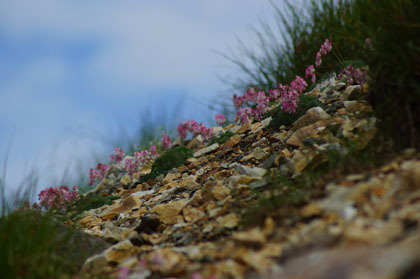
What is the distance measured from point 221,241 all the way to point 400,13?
193 cm

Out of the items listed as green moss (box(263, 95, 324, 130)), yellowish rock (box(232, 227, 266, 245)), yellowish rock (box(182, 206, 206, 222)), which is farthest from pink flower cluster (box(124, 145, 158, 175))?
yellowish rock (box(232, 227, 266, 245))

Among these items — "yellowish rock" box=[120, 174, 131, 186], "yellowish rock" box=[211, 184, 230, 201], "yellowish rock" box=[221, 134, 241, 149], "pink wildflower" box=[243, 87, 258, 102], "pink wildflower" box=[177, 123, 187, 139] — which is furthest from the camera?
"pink wildflower" box=[177, 123, 187, 139]

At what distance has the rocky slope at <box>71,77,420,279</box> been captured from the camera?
1.94 meters

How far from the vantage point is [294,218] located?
2512 mm

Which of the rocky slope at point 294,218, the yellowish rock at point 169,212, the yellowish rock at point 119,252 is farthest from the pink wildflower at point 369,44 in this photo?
the yellowish rock at point 119,252

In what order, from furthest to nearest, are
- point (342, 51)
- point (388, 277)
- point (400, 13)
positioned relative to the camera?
1. point (342, 51)
2. point (400, 13)
3. point (388, 277)

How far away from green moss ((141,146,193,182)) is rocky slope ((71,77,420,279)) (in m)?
1.08

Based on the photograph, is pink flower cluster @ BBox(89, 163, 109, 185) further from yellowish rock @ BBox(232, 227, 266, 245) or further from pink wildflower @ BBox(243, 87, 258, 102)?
yellowish rock @ BBox(232, 227, 266, 245)

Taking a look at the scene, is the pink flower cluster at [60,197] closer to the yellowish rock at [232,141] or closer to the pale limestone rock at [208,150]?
the pale limestone rock at [208,150]

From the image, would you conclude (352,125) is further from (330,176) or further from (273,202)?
(273,202)

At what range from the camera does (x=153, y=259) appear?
2547mm

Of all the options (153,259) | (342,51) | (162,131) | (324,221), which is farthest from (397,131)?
(162,131)

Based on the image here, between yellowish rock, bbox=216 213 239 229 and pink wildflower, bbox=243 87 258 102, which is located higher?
pink wildflower, bbox=243 87 258 102

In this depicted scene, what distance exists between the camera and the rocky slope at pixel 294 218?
194 centimetres
